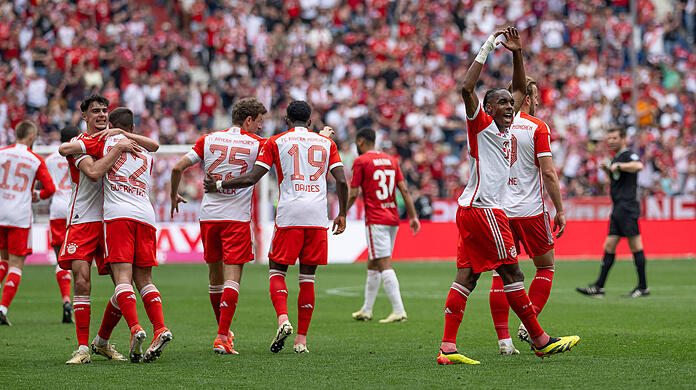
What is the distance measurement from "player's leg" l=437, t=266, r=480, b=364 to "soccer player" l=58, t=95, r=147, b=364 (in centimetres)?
278

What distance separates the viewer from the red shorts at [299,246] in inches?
362

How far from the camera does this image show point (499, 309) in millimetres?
8984

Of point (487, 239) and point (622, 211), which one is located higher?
point (487, 239)

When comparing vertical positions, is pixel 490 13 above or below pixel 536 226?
above

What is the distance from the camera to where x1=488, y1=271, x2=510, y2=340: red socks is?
351 inches

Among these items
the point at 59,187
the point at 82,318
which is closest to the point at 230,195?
the point at 82,318

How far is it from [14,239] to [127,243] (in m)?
4.54

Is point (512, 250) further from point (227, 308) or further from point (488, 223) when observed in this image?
point (227, 308)

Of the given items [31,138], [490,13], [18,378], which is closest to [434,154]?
[490,13]

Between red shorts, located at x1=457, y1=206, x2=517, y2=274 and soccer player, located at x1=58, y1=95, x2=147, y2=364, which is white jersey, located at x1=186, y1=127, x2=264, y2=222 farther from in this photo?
red shorts, located at x1=457, y1=206, x2=517, y2=274

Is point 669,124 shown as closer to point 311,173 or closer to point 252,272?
point 252,272

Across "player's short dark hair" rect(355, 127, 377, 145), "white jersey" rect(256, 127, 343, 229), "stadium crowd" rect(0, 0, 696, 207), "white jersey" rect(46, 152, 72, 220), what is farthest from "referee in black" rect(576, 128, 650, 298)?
"stadium crowd" rect(0, 0, 696, 207)

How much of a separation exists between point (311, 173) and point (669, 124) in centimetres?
2296

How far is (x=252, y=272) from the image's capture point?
21.1m
